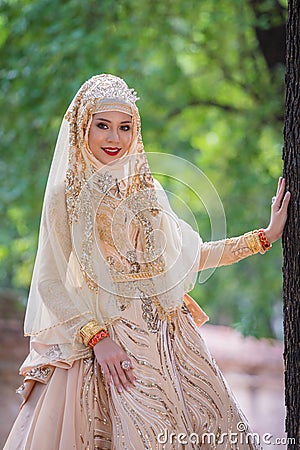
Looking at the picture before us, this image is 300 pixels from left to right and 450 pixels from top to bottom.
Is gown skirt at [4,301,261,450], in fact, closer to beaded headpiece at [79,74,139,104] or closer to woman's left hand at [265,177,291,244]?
woman's left hand at [265,177,291,244]

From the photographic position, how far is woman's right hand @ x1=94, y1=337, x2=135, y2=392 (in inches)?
98.6

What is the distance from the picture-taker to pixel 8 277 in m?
9.13

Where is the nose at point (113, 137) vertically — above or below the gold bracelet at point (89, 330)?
above

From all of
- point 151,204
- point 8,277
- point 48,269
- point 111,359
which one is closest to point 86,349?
point 111,359

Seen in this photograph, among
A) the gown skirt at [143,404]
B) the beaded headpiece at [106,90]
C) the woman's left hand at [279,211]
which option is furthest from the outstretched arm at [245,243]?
the beaded headpiece at [106,90]

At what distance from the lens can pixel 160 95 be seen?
6.57m

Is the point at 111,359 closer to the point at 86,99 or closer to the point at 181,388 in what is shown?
the point at 181,388

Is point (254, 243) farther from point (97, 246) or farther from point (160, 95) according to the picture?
point (160, 95)

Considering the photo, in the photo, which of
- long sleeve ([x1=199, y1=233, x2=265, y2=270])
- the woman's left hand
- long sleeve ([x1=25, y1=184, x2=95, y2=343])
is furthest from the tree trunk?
long sleeve ([x1=25, y1=184, x2=95, y2=343])

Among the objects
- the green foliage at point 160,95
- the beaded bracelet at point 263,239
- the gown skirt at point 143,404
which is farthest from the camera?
the green foliage at point 160,95

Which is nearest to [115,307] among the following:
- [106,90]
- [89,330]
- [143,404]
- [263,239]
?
[89,330]

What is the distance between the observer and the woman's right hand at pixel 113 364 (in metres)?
2.50

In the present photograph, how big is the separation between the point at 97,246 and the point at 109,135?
36 cm

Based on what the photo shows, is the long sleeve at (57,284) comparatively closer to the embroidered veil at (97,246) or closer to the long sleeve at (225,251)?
the embroidered veil at (97,246)
